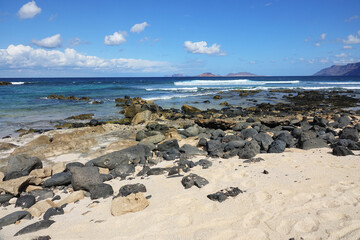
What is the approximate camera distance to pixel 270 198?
416 cm

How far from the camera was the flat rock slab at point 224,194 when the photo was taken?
4.23 m

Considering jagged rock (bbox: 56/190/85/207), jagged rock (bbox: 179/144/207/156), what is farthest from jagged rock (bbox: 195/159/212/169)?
jagged rock (bbox: 56/190/85/207)

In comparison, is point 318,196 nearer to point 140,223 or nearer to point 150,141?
point 140,223

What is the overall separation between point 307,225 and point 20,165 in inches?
251

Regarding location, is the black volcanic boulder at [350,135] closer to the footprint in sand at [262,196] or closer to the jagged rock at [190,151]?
the jagged rock at [190,151]

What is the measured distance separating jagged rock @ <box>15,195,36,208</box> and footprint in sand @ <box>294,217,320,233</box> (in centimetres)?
465

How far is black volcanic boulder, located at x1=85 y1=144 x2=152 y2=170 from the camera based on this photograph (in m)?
6.61

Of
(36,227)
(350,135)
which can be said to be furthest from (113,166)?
(350,135)

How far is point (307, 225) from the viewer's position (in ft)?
10.8

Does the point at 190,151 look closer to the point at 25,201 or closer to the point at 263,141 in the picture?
the point at 263,141

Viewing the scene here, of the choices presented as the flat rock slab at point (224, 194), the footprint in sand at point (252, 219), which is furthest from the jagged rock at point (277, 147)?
the footprint in sand at point (252, 219)

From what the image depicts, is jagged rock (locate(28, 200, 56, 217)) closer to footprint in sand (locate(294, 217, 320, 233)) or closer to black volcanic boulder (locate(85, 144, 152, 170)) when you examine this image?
black volcanic boulder (locate(85, 144, 152, 170))

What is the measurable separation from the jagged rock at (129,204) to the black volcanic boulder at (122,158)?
7.94ft

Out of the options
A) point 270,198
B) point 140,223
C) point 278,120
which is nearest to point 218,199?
point 270,198
